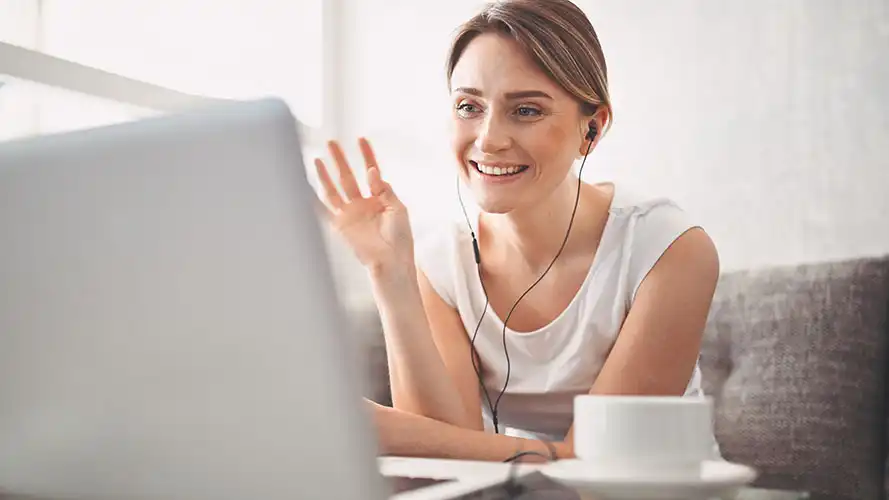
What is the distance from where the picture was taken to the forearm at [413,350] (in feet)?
4.70

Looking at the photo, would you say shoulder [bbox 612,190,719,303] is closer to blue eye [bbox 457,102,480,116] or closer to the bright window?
blue eye [bbox 457,102,480,116]

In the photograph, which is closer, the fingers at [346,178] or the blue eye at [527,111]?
the fingers at [346,178]

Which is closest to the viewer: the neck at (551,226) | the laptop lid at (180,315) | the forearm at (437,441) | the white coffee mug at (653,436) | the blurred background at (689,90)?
the laptop lid at (180,315)

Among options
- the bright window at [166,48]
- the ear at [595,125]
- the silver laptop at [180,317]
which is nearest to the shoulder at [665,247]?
the ear at [595,125]

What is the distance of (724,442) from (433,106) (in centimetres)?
157

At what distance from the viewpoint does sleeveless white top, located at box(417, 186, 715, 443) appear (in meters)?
1.50

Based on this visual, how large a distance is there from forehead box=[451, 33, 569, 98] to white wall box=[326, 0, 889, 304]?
2.87 ft

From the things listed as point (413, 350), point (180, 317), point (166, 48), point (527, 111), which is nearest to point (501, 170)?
point (527, 111)

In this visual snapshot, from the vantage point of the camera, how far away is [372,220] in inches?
56.9

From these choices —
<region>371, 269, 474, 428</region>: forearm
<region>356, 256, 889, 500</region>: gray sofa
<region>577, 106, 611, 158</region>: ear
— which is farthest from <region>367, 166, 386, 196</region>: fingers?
<region>356, 256, 889, 500</region>: gray sofa

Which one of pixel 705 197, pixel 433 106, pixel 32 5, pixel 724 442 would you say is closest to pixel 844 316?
pixel 724 442

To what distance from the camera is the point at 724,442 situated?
62.0 inches

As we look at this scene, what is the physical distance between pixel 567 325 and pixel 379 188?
0.39 m

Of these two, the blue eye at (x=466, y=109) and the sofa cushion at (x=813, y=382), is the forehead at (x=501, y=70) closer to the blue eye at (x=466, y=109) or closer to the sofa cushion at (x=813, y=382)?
the blue eye at (x=466, y=109)
